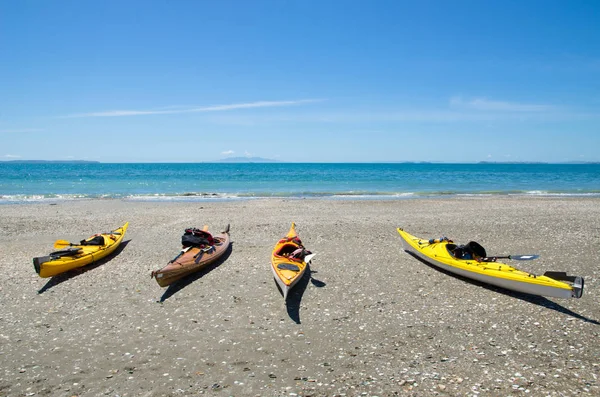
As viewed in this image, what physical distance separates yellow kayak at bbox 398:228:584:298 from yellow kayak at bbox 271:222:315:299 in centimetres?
395

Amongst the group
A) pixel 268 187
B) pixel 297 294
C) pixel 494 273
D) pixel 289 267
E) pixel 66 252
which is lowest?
pixel 297 294

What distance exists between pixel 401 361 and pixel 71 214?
22.6 m

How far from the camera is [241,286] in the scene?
10.3m

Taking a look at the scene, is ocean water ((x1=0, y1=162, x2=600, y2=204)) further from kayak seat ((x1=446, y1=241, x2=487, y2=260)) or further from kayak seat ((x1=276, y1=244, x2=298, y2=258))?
kayak seat ((x1=446, y1=241, x2=487, y2=260))

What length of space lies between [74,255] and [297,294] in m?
7.25

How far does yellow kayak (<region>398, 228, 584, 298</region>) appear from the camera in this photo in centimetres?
826

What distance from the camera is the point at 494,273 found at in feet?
31.5

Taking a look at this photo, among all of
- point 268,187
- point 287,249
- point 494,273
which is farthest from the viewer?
point 268,187

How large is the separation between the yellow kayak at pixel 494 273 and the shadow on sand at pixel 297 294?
12.4 ft

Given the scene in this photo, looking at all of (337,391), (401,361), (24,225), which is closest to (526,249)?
(401,361)

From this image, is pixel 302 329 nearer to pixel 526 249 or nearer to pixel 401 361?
pixel 401 361

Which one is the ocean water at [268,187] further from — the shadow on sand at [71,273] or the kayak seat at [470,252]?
the kayak seat at [470,252]

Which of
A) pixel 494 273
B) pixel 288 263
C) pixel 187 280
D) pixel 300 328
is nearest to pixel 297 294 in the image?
pixel 288 263

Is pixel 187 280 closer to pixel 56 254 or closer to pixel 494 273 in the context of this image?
pixel 56 254
